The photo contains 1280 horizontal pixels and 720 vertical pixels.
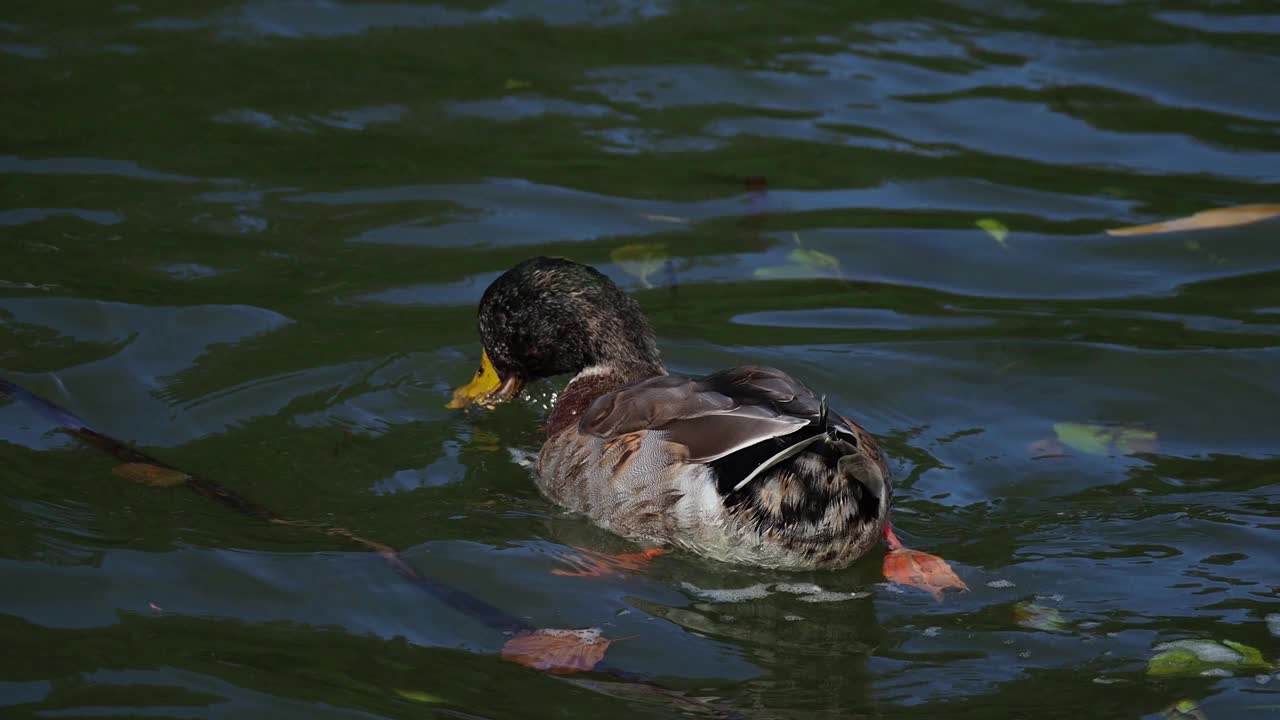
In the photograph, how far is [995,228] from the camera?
26.8 ft

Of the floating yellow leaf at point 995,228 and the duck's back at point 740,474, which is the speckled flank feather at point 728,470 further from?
the floating yellow leaf at point 995,228

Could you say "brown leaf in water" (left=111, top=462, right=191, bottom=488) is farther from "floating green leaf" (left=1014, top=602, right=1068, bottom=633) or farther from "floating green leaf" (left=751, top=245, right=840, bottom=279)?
"floating green leaf" (left=751, top=245, right=840, bottom=279)

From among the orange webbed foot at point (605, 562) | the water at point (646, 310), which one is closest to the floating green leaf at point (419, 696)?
the water at point (646, 310)

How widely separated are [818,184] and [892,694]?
15.6 ft

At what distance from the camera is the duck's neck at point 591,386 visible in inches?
245

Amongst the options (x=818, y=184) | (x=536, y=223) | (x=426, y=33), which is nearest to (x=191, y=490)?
(x=536, y=223)

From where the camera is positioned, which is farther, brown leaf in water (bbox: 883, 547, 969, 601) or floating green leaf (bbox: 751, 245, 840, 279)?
floating green leaf (bbox: 751, 245, 840, 279)

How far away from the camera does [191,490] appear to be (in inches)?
213

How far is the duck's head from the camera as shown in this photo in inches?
249

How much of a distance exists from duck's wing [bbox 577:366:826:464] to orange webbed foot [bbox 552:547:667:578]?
384 mm

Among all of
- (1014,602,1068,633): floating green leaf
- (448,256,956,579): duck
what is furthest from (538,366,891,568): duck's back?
(1014,602,1068,633): floating green leaf

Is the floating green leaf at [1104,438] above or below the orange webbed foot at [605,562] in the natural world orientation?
above

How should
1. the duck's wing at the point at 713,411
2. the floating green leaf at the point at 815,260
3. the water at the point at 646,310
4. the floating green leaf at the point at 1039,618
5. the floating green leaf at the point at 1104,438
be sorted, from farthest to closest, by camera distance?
the floating green leaf at the point at 815,260 < the floating green leaf at the point at 1104,438 < the duck's wing at the point at 713,411 < the floating green leaf at the point at 1039,618 < the water at the point at 646,310

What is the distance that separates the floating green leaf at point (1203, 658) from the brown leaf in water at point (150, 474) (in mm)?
3347
